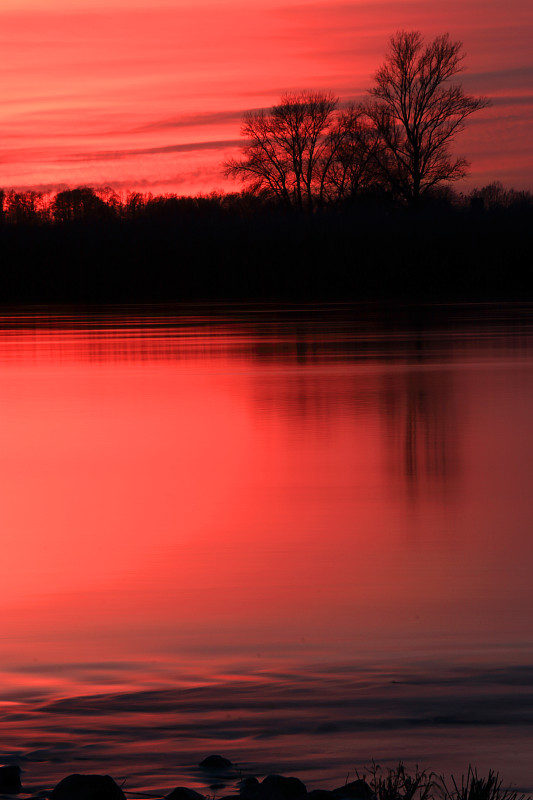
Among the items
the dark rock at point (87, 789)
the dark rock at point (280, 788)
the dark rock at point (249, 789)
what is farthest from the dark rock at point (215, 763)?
the dark rock at point (87, 789)

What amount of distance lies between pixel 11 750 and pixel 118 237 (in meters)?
53.8

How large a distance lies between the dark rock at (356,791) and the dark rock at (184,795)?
0.40 m

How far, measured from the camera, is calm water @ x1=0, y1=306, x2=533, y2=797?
4.64 meters

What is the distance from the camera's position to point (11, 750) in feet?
14.8

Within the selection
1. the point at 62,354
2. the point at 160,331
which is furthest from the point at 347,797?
the point at 160,331

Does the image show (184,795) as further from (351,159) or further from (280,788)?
(351,159)

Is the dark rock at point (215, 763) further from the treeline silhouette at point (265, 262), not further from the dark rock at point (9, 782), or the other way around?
the treeline silhouette at point (265, 262)

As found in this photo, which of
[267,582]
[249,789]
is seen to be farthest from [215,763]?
[267,582]

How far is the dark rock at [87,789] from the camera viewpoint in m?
3.84

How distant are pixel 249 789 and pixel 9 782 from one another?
73 cm

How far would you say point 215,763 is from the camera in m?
4.32

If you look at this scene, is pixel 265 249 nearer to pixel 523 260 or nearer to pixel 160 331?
pixel 523 260

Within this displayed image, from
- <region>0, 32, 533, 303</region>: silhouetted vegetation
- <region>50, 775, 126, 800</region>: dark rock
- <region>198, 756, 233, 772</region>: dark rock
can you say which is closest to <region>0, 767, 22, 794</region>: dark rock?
<region>50, 775, 126, 800</region>: dark rock

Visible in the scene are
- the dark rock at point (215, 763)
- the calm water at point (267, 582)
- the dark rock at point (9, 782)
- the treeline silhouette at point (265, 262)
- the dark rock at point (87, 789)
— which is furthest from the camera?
the treeline silhouette at point (265, 262)
